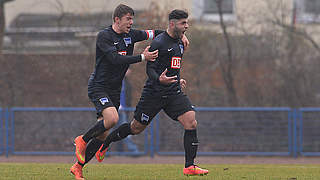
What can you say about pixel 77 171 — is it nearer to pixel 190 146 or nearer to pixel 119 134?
pixel 119 134

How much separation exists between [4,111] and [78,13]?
3386 mm

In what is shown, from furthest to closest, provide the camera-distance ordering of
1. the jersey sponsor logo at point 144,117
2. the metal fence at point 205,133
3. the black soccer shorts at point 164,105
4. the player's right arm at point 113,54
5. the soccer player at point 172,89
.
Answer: the metal fence at point 205,133, the jersey sponsor logo at point 144,117, the black soccer shorts at point 164,105, the soccer player at point 172,89, the player's right arm at point 113,54

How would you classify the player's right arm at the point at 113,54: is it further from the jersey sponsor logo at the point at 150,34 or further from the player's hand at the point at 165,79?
the jersey sponsor logo at the point at 150,34

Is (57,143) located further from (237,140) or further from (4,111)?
(237,140)

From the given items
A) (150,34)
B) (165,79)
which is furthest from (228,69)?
(165,79)

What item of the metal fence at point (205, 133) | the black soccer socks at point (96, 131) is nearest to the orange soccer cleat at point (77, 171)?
the black soccer socks at point (96, 131)

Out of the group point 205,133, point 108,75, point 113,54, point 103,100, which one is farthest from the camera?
point 205,133

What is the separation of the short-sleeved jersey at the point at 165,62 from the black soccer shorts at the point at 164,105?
80 mm

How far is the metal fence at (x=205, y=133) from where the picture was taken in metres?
15.6

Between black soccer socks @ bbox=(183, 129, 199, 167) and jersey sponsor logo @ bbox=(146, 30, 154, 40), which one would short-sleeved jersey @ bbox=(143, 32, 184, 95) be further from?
black soccer socks @ bbox=(183, 129, 199, 167)

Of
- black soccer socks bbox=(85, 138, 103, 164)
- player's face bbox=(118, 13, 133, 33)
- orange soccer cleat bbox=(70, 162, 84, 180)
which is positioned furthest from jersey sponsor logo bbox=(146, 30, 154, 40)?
orange soccer cleat bbox=(70, 162, 84, 180)

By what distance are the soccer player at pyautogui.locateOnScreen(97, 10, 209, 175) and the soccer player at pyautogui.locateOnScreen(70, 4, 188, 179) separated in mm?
285

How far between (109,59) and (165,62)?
2.54 ft

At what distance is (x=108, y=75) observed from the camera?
822 cm
